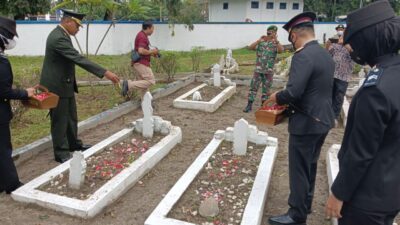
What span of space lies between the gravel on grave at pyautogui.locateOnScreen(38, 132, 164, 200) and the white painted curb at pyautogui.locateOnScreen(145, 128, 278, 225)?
822 millimetres

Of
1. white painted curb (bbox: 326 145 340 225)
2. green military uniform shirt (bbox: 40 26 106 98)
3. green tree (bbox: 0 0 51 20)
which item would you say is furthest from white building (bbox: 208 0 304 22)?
green military uniform shirt (bbox: 40 26 106 98)

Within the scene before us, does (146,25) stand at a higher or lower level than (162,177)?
higher

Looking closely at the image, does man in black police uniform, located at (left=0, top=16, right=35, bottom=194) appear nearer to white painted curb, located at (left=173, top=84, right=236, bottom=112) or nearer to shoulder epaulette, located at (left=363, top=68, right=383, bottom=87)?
shoulder epaulette, located at (left=363, top=68, right=383, bottom=87)

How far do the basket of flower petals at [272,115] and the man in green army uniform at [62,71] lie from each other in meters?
2.14

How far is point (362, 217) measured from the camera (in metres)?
1.85

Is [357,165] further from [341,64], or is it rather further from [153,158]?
[341,64]

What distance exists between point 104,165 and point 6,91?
140cm

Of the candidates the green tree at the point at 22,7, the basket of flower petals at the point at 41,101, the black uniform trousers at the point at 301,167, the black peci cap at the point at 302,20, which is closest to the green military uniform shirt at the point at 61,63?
the basket of flower petals at the point at 41,101

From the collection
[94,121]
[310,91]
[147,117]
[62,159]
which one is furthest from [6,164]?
[310,91]

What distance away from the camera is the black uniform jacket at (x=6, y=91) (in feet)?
11.1

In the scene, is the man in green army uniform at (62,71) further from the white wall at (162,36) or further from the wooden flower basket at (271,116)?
the white wall at (162,36)

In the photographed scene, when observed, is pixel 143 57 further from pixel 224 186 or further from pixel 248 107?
pixel 224 186

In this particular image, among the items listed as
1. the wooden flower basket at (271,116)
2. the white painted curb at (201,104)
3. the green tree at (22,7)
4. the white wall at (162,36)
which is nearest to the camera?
the wooden flower basket at (271,116)

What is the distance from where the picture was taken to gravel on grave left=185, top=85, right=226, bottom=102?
26.5 ft
